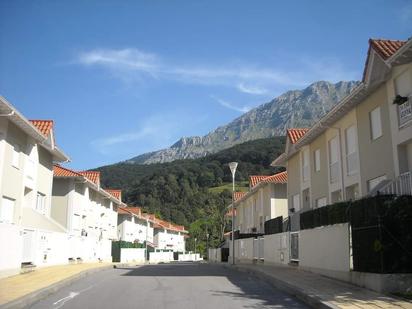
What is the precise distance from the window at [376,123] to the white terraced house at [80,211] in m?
20.8

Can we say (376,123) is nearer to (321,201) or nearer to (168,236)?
(321,201)

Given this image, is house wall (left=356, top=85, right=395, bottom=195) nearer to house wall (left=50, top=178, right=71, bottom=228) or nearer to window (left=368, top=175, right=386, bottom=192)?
window (left=368, top=175, right=386, bottom=192)

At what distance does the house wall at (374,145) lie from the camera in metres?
17.9

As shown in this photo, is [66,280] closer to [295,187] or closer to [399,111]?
[399,111]

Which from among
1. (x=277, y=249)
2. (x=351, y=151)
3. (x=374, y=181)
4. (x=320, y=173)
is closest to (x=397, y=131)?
(x=374, y=181)

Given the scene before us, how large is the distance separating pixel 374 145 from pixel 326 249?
4686 mm

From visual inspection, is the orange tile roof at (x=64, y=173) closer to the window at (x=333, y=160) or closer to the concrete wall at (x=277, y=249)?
the concrete wall at (x=277, y=249)

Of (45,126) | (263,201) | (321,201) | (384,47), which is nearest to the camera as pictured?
(384,47)

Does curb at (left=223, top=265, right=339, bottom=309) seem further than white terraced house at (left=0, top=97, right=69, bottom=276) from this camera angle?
No

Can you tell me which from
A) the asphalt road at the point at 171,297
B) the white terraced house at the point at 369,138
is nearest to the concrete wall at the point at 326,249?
the white terraced house at the point at 369,138

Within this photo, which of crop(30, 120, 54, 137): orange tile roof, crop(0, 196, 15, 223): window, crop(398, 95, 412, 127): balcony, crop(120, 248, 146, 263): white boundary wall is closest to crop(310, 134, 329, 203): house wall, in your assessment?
crop(398, 95, 412, 127): balcony

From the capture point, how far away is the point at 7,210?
22.7 metres

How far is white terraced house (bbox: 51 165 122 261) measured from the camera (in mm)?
35719

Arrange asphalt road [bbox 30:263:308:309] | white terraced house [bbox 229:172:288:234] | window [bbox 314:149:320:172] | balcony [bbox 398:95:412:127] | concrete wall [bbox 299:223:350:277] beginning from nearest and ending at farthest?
1. asphalt road [bbox 30:263:308:309]
2. concrete wall [bbox 299:223:350:277]
3. balcony [bbox 398:95:412:127]
4. window [bbox 314:149:320:172]
5. white terraced house [bbox 229:172:288:234]
